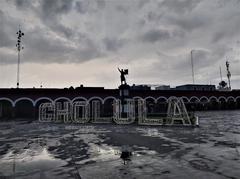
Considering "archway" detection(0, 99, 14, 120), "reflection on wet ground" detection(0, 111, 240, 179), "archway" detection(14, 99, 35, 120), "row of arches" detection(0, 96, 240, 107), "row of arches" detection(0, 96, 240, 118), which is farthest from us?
"archway" detection(0, 99, 14, 120)

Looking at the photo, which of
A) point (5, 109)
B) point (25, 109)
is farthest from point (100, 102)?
point (5, 109)

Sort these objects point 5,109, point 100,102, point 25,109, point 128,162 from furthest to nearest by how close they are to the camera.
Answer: point 100,102
point 5,109
point 25,109
point 128,162

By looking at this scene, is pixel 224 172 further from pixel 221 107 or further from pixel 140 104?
pixel 221 107

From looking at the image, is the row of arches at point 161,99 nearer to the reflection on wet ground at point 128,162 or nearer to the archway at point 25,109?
the archway at point 25,109

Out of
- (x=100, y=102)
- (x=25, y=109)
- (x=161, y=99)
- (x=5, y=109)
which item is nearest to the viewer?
(x=25, y=109)

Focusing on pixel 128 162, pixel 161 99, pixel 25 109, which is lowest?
pixel 128 162

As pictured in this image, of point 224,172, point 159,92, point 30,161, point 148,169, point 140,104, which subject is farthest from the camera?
point 159,92

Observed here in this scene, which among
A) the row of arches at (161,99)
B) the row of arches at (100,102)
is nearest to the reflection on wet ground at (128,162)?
the row of arches at (100,102)

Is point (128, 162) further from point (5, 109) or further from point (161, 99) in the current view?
point (161, 99)

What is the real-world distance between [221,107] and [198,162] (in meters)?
43.5

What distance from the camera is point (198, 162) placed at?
5133 mm

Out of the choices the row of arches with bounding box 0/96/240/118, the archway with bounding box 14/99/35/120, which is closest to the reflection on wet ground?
the row of arches with bounding box 0/96/240/118

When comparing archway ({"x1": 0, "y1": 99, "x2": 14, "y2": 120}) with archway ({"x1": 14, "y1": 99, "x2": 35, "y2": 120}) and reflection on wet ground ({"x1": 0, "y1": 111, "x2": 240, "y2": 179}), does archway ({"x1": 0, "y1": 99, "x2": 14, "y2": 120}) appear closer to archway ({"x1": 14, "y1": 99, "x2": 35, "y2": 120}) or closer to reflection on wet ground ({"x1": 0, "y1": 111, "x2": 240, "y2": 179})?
archway ({"x1": 14, "y1": 99, "x2": 35, "y2": 120})

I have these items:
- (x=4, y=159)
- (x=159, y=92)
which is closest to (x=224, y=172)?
(x=4, y=159)
